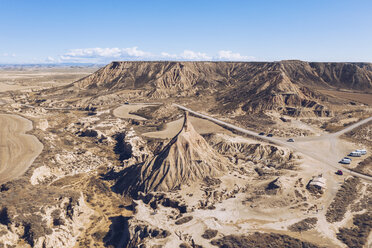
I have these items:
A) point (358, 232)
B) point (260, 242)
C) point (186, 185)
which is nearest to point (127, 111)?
point (186, 185)

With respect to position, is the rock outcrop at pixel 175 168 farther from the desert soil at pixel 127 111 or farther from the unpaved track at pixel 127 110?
the unpaved track at pixel 127 110

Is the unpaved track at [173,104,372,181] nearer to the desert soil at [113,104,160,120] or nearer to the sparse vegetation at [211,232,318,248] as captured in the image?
the sparse vegetation at [211,232,318,248]

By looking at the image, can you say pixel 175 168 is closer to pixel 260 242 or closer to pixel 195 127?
pixel 260 242

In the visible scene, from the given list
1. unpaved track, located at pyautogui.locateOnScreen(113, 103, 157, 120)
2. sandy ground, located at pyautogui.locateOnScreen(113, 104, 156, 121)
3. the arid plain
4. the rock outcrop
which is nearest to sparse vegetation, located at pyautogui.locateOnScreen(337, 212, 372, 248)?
the arid plain

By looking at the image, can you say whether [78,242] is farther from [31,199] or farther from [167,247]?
[167,247]

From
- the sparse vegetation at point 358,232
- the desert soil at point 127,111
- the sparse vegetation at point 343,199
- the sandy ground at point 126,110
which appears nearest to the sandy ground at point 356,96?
the sparse vegetation at point 343,199

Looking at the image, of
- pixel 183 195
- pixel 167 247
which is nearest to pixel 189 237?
pixel 167 247

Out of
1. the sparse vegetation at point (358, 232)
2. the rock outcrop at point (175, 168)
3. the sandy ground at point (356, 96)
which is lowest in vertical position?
the sparse vegetation at point (358, 232)
